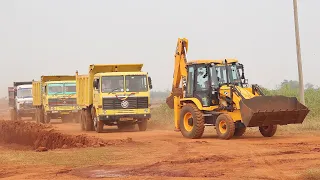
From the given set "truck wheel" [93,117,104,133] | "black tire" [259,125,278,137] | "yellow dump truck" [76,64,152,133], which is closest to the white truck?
"truck wheel" [93,117,104,133]

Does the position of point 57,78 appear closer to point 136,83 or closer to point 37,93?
point 37,93

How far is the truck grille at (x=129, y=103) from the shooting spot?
91.6 feet

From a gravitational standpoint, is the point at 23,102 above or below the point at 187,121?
above

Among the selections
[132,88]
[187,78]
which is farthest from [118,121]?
[187,78]

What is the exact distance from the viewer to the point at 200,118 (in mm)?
22281

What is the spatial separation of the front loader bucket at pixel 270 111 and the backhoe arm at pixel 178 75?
3759 mm

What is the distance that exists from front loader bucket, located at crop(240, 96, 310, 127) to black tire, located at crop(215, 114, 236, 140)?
57 centimetres

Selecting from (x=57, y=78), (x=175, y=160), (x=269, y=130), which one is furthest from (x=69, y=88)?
(x=175, y=160)

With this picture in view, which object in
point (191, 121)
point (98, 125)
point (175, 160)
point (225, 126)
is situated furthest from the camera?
point (98, 125)

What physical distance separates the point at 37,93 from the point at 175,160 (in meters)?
29.1

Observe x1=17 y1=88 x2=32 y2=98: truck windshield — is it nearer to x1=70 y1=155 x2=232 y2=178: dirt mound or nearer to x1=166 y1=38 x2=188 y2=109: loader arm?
x1=166 y1=38 x2=188 y2=109: loader arm

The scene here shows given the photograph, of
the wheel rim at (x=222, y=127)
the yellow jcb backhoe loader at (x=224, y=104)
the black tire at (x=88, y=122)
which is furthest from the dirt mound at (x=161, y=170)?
the black tire at (x=88, y=122)

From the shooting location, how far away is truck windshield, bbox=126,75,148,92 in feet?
92.6

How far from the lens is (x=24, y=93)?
154 ft
